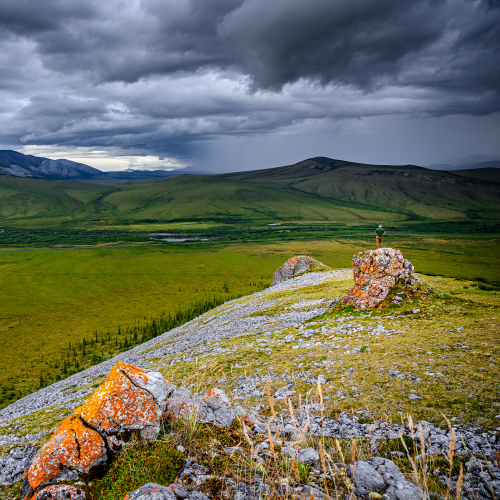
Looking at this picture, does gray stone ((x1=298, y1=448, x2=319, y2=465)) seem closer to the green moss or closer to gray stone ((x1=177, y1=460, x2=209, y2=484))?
gray stone ((x1=177, y1=460, x2=209, y2=484))

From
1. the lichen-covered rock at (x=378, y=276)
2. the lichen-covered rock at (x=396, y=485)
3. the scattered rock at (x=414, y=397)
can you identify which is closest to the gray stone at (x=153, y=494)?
the lichen-covered rock at (x=396, y=485)

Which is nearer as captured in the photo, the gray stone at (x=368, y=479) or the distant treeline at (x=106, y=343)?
the gray stone at (x=368, y=479)

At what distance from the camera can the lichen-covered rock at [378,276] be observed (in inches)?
974

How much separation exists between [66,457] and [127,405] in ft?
5.33

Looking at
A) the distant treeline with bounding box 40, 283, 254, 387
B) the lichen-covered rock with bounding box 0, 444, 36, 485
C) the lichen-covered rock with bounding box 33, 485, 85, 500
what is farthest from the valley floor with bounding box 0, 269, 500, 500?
the distant treeline with bounding box 40, 283, 254, 387

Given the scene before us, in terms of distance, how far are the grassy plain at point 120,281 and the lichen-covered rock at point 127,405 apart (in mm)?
30276

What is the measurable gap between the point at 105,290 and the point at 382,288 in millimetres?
83052

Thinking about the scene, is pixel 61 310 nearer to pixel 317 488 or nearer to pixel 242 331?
pixel 242 331

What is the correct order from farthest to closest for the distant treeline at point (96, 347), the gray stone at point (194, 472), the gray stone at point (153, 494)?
the distant treeline at point (96, 347) < the gray stone at point (194, 472) < the gray stone at point (153, 494)

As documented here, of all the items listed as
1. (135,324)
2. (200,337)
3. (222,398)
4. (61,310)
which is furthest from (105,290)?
(222,398)

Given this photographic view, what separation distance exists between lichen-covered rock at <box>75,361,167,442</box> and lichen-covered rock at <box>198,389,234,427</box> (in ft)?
3.66

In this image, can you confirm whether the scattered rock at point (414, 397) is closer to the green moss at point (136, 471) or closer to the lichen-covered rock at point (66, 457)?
the green moss at point (136, 471)

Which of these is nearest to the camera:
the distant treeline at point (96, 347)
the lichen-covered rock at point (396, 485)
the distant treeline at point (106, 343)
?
the lichen-covered rock at point (396, 485)

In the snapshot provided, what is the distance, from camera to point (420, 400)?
10570 mm
